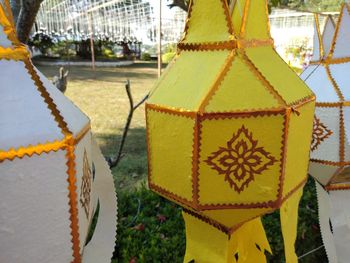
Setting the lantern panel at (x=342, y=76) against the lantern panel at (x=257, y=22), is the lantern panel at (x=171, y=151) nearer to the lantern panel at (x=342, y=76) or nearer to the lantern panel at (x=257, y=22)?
the lantern panel at (x=257, y=22)

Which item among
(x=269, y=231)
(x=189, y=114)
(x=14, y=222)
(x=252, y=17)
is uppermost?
(x=252, y=17)

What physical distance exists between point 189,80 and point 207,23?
23 cm

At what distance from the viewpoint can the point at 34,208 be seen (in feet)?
2.64

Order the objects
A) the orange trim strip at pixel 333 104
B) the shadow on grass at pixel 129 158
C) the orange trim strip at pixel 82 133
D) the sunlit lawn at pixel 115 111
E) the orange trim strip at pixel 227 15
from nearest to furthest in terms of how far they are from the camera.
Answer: the orange trim strip at pixel 82 133 < the orange trim strip at pixel 227 15 < the orange trim strip at pixel 333 104 < the shadow on grass at pixel 129 158 < the sunlit lawn at pixel 115 111

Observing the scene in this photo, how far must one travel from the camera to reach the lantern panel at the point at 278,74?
117 centimetres

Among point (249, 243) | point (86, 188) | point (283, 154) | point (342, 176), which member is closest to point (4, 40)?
point (86, 188)

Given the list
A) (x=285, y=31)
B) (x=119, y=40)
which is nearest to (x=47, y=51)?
(x=119, y=40)

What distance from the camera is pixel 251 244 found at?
5.43 ft

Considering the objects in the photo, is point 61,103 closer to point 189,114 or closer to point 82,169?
point 82,169

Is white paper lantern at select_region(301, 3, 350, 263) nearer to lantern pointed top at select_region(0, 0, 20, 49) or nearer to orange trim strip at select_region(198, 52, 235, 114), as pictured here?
orange trim strip at select_region(198, 52, 235, 114)

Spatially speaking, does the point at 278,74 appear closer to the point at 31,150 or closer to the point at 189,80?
the point at 189,80

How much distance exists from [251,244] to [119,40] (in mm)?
19826

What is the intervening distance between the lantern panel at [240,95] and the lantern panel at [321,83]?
0.97m

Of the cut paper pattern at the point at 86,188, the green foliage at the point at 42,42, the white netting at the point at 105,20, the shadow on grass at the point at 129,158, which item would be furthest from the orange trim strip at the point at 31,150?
the green foliage at the point at 42,42
